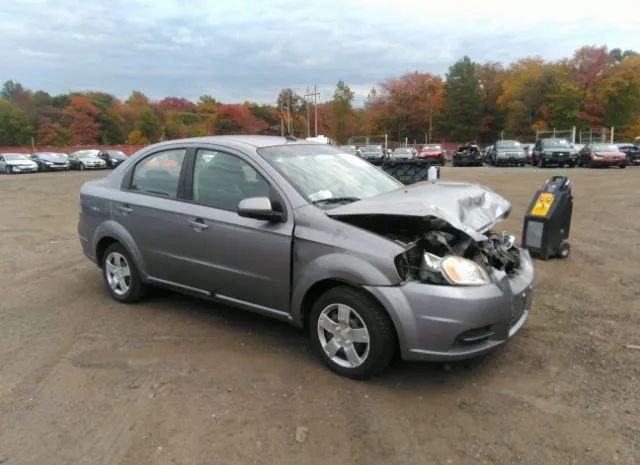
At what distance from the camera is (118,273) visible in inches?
204

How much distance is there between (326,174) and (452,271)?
4.85ft

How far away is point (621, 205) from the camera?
37.9 feet

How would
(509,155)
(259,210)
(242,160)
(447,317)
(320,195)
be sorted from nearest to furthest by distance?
(447,317), (259,210), (320,195), (242,160), (509,155)

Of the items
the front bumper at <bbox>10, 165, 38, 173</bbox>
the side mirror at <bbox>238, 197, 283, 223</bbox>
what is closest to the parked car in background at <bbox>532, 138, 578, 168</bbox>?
the side mirror at <bbox>238, 197, 283, 223</bbox>

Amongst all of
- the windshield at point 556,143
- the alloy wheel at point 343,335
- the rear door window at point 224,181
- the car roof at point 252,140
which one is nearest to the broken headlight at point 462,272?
the alloy wheel at point 343,335

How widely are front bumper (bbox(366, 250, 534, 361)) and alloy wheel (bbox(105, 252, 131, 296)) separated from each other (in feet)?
9.34

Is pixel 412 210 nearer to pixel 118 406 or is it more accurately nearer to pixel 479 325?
pixel 479 325

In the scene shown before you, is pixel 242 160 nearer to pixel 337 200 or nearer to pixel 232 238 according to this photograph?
pixel 232 238

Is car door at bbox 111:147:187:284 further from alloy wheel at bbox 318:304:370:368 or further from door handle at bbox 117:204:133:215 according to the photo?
alloy wheel at bbox 318:304:370:368

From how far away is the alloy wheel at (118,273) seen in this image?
201 inches

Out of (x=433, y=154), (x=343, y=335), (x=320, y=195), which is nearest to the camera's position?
(x=343, y=335)

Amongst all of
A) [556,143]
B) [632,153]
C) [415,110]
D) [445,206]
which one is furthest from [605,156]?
[415,110]

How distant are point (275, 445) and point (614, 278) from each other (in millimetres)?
4650

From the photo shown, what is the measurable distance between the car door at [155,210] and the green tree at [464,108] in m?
71.8
